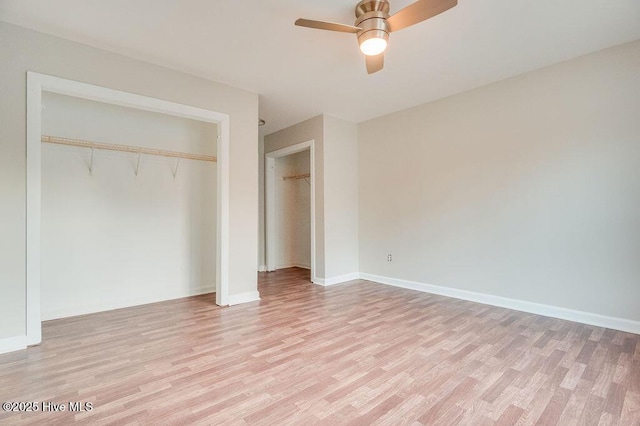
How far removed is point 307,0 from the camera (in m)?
2.22

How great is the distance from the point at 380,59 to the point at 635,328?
3447 mm

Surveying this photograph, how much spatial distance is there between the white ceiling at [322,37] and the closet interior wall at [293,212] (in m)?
2.66

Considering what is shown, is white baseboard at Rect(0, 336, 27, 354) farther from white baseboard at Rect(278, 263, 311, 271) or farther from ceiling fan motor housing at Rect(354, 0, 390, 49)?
white baseboard at Rect(278, 263, 311, 271)

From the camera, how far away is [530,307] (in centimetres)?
338

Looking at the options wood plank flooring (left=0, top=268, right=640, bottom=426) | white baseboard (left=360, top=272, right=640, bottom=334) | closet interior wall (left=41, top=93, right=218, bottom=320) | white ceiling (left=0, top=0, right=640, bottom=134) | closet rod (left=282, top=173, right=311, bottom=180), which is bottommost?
wood plank flooring (left=0, top=268, right=640, bottom=426)

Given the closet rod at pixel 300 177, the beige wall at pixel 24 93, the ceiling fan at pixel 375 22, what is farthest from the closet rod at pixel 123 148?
the ceiling fan at pixel 375 22

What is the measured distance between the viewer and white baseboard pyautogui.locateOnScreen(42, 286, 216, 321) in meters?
3.18

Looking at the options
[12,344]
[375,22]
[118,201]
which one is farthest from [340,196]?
[12,344]

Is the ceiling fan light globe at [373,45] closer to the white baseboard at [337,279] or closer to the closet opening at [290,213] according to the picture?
the white baseboard at [337,279]

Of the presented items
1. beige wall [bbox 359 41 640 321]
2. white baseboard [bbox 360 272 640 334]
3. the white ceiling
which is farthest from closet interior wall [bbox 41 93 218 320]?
white baseboard [bbox 360 272 640 334]

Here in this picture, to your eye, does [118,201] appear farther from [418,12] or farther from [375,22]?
[418,12]

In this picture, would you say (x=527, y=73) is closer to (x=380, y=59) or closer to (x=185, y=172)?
(x=380, y=59)

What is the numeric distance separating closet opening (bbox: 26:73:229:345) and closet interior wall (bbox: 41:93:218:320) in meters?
0.01

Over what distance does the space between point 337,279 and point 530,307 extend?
2.63 m
